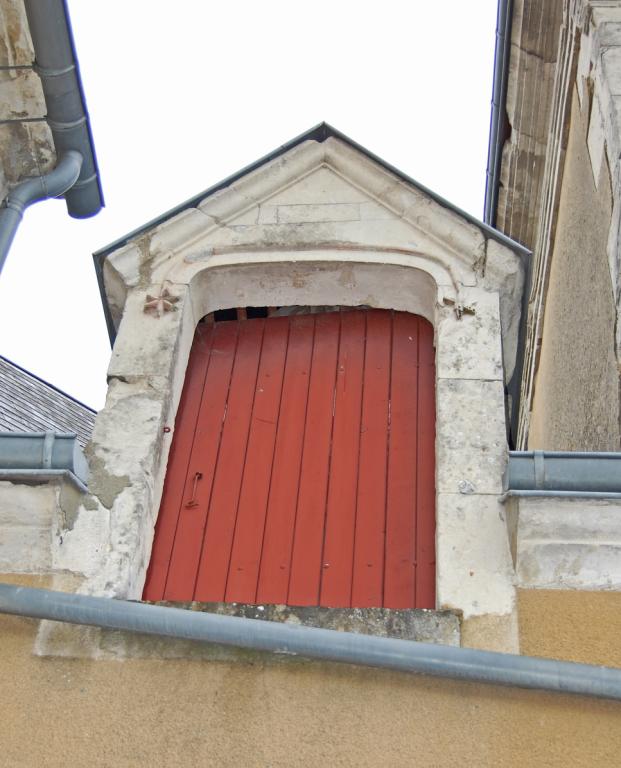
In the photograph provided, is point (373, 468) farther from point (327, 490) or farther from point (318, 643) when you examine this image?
point (318, 643)

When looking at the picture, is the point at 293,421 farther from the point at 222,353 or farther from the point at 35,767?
the point at 35,767

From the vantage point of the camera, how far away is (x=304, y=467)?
407 cm

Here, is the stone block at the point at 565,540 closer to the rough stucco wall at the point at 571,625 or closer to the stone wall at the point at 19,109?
the rough stucco wall at the point at 571,625

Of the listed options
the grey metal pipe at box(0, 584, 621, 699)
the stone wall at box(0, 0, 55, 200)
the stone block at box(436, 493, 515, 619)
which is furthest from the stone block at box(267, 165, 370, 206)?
the grey metal pipe at box(0, 584, 621, 699)

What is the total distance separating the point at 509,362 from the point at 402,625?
1.77 meters

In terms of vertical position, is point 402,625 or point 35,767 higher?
point 402,625

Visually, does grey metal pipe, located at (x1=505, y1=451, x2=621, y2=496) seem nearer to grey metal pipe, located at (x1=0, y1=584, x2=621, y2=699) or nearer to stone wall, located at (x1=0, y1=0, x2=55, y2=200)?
grey metal pipe, located at (x1=0, y1=584, x2=621, y2=699)

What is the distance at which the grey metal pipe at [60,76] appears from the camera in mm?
4941

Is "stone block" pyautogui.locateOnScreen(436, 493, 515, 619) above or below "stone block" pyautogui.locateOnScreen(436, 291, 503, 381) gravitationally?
below

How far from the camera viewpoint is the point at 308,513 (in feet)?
12.9

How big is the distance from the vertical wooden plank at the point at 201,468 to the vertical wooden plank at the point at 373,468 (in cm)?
58

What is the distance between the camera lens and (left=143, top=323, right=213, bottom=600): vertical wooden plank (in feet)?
12.5

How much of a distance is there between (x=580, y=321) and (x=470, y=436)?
2.70 m

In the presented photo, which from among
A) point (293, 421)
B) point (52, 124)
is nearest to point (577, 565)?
point (293, 421)
